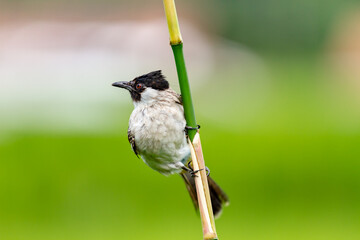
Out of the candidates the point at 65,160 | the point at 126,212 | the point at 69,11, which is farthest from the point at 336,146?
the point at 69,11

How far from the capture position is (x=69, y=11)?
13664mm

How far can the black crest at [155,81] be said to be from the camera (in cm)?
216

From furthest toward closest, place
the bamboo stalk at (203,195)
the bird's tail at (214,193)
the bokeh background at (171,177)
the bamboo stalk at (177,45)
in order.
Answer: the bokeh background at (171,177), the bird's tail at (214,193), the bamboo stalk at (203,195), the bamboo stalk at (177,45)

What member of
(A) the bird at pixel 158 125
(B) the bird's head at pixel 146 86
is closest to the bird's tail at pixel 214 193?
(A) the bird at pixel 158 125

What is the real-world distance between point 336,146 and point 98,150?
194cm

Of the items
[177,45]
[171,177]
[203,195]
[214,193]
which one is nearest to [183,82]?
[177,45]

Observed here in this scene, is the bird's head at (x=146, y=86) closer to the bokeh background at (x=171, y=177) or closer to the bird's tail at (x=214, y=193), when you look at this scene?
the bird's tail at (x=214, y=193)

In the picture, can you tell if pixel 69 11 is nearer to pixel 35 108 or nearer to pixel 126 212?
pixel 35 108

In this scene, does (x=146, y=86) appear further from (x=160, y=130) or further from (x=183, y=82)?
(x=183, y=82)

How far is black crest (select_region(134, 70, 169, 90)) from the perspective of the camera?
2.16 metres

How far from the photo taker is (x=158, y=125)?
223cm

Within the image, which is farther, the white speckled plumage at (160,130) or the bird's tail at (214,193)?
the bird's tail at (214,193)

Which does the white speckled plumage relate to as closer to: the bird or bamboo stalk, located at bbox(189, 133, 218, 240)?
the bird

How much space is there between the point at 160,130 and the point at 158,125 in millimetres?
31
